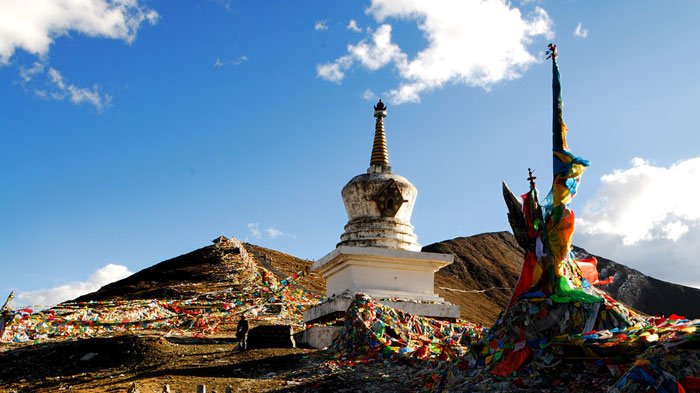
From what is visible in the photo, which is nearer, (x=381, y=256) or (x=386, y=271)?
(x=381, y=256)

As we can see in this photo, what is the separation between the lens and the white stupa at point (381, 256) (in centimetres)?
1452

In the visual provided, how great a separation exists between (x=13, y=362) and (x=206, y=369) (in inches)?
148

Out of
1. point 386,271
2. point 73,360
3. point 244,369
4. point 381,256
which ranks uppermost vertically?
point 381,256

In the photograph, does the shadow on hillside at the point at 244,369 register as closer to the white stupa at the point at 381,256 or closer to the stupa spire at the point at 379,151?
the white stupa at the point at 381,256

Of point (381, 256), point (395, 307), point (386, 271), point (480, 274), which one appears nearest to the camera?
point (395, 307)

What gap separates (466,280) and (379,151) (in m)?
25.3

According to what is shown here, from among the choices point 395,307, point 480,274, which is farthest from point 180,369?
point 480,274

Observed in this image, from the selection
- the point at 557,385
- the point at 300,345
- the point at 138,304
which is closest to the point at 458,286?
the point at 138,304

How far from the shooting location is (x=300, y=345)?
42.0ft

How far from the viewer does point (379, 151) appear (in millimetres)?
17031

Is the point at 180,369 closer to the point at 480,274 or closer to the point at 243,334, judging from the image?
the point at 243,334

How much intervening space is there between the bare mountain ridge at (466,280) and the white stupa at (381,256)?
7.79 metres

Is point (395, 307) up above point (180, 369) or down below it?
above

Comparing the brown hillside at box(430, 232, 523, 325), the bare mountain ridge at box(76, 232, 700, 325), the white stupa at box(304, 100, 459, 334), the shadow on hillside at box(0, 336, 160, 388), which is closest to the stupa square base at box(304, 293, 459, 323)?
the white stupa at box(304, 100, 459, 334)
